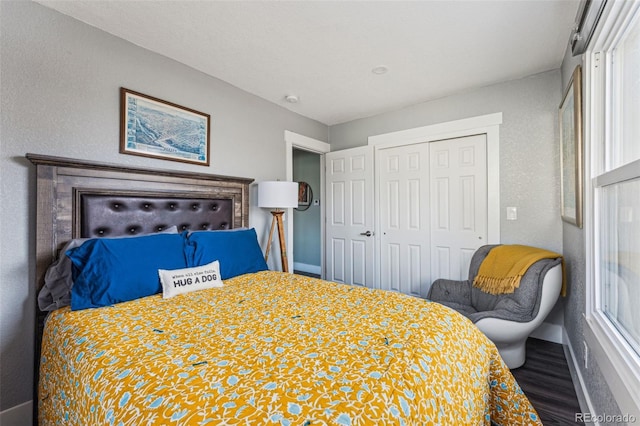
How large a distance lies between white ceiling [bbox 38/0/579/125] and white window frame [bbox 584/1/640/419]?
1.80 feet

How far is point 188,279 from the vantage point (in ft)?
5.95

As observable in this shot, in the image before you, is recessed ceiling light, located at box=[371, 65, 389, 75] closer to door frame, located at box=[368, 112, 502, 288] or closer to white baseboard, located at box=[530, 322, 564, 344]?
door frame, located at box=[368, 112, 502, 288]

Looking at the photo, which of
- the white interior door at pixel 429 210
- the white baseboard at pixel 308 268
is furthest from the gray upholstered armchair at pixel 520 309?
the white baseboard at pixel 308 268

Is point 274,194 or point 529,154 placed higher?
point 529,154

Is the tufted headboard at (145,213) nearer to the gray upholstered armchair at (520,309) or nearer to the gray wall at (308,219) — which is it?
the gray upholstered armchair at (520,309)

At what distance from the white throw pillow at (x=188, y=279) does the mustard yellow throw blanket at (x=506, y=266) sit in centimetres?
217

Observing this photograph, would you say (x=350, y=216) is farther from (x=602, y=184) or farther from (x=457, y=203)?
(x=602, y=184)

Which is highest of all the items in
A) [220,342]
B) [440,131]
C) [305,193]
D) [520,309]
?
[440,131]

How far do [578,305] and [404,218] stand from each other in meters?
1.77

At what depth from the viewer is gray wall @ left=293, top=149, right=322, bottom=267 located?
532cm

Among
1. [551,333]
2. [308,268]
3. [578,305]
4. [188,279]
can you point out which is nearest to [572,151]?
[578,305]

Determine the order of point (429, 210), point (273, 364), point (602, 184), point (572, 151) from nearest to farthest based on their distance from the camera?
point (273, 364)
point (602, 184)
point (572, 151)
point (429, 210)

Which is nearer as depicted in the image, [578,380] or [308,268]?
[578,380]

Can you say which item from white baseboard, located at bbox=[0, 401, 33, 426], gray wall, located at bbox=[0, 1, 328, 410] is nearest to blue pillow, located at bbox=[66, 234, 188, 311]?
gray wall, located at bbox=[0, 1, 328, 410]
